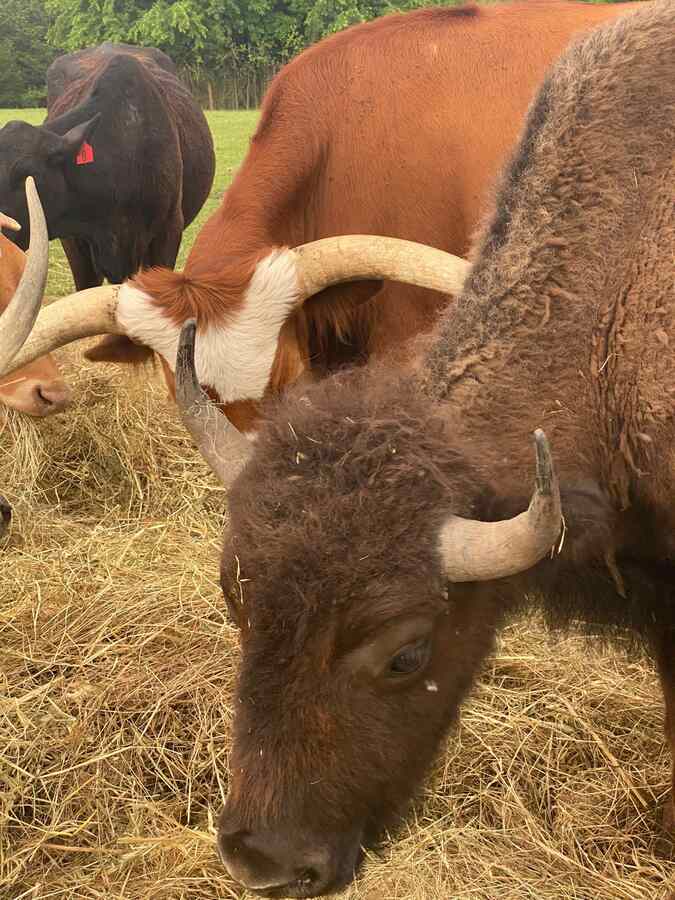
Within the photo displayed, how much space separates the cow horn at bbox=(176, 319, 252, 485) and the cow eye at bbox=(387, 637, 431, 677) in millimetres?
622

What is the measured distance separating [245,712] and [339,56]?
3.06 meters

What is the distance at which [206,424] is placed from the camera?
2.44 m

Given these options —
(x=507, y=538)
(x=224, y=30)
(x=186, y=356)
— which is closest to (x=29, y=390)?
(x=186, y=356)

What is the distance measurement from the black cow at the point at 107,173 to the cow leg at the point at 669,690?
536 cm

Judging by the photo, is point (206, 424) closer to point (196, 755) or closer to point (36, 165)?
point (196, 755)

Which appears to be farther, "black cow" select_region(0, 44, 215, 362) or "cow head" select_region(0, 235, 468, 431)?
"black cow" select_region(0, 44, 215, 362)

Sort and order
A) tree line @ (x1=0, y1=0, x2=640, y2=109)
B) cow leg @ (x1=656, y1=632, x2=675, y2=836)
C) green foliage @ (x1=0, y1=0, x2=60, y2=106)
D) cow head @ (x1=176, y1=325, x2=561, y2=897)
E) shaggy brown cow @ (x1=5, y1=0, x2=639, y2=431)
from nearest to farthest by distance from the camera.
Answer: cow head @ (x1=176, y1=325, x2=561, y2=897) < cow leg @ (x1=656, y1=632, x2=675, y2=836) < shaggy brown cow @ (x1=5, y1=0, x2=639, y2=431) < tree line @ (x1=0, y1=0, x2=640, y2=109) < green foliage @ (x1=0, y1=0, x2=60, y2=106)

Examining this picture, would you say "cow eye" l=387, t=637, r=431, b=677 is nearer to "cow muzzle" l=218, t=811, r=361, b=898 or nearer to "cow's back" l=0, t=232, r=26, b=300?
"cow muzzle" l=218, t=811, r=361, b=898

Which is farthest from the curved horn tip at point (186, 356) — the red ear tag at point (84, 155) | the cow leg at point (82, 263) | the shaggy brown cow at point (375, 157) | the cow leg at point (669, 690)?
the cow leg at point (82, 263)

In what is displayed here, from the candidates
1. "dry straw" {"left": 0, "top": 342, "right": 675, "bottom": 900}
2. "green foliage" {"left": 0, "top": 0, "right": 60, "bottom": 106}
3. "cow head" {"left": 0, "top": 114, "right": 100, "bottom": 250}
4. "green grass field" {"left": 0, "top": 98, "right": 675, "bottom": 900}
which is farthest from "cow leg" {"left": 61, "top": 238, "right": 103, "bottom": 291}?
"green foliage" {"left": 0, "top": 0, "right": 60, "bottom": 106}

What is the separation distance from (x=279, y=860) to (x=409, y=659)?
1.66ft

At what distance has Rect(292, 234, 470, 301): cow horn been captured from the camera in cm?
332

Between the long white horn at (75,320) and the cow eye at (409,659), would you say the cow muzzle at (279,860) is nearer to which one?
the cow eye at (409,659)

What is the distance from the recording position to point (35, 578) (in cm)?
466
